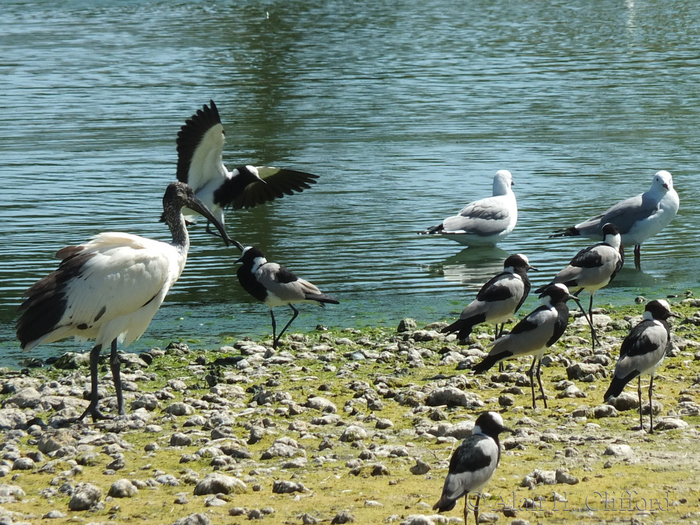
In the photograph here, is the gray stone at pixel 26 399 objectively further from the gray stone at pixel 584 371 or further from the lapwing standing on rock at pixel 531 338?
the gray stone at pixel 584 371

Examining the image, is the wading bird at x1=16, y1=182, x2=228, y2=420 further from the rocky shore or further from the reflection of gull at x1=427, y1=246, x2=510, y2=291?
the reflection of gull at x1=427, y1=246, x2=510, y2=291

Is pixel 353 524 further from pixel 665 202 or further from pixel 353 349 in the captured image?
pixel 665 202

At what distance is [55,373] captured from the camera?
9547mm

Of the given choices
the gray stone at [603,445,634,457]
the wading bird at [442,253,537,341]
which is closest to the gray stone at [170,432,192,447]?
the wading bird at [442,253,537,341]

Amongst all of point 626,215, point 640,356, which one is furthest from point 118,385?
point 626,215

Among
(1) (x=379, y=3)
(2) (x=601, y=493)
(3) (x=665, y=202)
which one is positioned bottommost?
(1) (x=379, y=3)

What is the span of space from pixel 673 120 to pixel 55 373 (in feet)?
54.0

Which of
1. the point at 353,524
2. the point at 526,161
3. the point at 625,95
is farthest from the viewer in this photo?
the point at 625,95

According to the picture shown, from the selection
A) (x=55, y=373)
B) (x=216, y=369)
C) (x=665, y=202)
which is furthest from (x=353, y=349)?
(x=665, y=202)

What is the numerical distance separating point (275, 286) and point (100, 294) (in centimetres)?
268

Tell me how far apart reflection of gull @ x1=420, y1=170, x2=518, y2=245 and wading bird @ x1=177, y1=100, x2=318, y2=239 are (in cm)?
190

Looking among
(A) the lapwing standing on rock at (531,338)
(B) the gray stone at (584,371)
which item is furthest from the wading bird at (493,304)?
(A) the lapwing standing on rock at (531,338)

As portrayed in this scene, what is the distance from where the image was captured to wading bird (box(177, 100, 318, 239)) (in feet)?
43.8

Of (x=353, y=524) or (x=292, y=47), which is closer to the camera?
(x=353, y=524)
